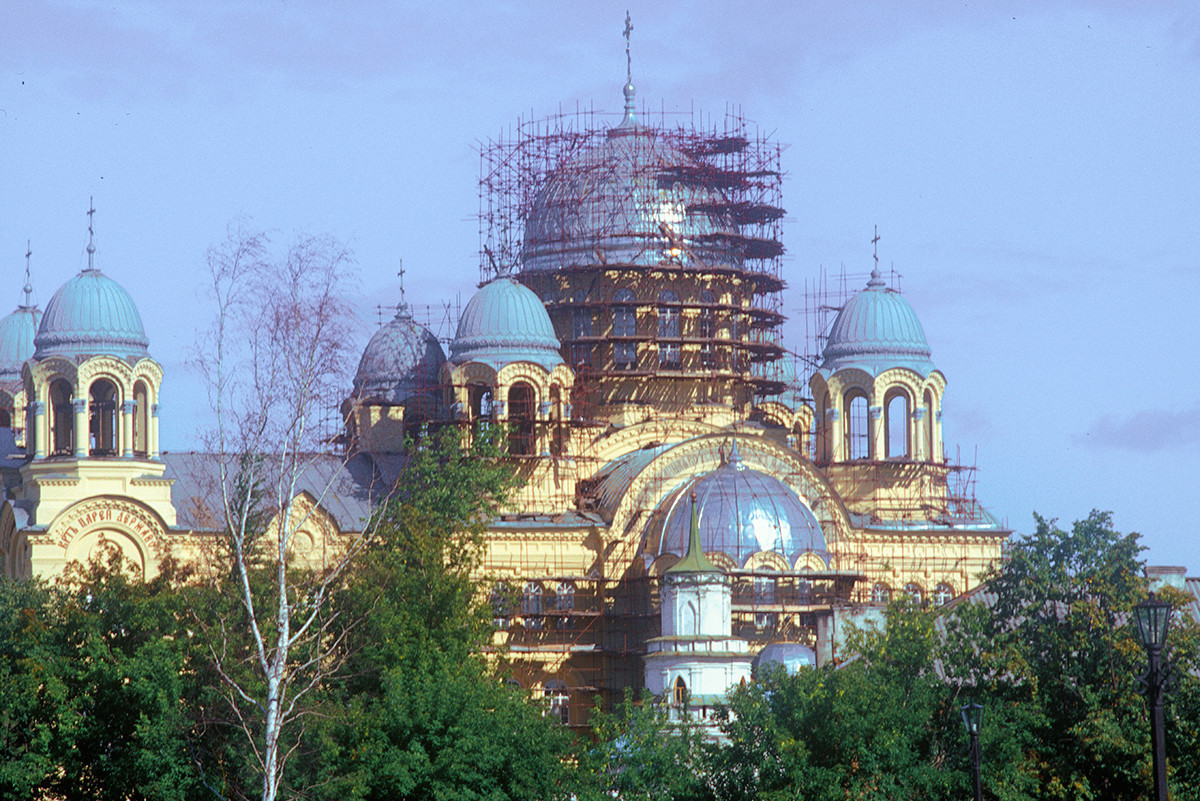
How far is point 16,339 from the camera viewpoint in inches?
2229

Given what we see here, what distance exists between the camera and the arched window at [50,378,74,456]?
1784 inches

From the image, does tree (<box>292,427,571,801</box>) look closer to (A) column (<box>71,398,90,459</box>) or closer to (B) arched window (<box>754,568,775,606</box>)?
(B) arched window (<box>754,568,775,606</box>)

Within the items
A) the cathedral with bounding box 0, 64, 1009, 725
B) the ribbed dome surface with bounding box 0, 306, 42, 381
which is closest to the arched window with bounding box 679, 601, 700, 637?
the cathedral with bounding box 0, 64, 1009, 725

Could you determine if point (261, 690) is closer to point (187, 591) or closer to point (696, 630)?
point (187, 591)

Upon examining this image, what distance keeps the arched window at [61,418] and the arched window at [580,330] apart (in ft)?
39.7

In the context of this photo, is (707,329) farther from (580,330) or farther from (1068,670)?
(1068,670)

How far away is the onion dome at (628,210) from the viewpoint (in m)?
51.6

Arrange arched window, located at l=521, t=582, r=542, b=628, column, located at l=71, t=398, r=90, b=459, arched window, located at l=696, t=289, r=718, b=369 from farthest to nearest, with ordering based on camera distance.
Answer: arched window, located at l=696, t=289, r=718, b=369 → arched window, located at l=521, t=582, r=542, b=628 → column, located at l=71, t=398, r=90, b=459

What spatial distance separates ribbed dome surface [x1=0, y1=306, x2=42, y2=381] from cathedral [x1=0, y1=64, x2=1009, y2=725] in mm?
73

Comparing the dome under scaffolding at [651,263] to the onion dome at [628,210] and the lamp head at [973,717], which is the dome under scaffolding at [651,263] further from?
the lamp head at [973,717]

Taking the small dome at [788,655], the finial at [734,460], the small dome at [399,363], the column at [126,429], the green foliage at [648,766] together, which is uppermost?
the small dome at [399,363]

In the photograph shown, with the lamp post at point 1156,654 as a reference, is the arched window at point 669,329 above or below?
above

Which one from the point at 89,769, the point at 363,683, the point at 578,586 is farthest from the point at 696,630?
the point at 89,769

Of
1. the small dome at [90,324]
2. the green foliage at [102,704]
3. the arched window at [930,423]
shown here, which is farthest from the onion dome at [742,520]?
the green foliage at [102,704]
